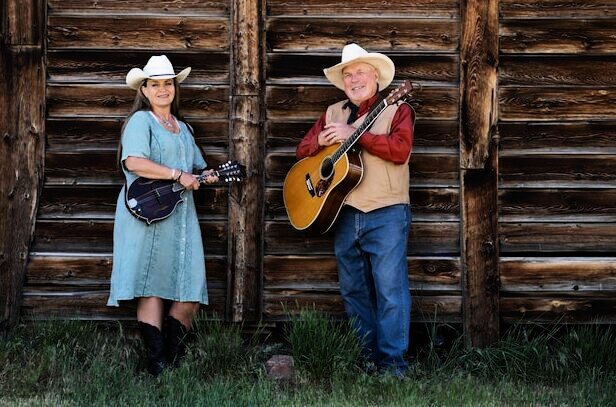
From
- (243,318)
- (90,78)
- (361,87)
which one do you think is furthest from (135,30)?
(243,318)

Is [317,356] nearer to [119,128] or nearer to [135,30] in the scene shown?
[119,128]

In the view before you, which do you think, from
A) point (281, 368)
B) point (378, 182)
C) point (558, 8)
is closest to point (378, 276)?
point (378, 182)

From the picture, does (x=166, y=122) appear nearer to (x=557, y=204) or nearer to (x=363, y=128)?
(x=363, y=128)

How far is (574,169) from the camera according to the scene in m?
6.22

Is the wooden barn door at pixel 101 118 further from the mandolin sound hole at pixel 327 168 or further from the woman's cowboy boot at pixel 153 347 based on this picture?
the mandolin sound hole at pixel 327 168

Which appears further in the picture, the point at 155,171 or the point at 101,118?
the point at 101,118

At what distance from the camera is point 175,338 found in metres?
5.79

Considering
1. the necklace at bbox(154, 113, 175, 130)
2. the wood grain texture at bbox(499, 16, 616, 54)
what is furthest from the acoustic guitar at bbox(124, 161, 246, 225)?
the wood grain texture at bbox(499, 16, 616, 54)

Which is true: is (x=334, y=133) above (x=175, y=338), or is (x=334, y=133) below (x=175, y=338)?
above

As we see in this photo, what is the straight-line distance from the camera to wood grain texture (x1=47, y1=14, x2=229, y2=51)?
6.19 m

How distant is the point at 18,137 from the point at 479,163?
3.09 meters

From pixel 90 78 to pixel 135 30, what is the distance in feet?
1.45

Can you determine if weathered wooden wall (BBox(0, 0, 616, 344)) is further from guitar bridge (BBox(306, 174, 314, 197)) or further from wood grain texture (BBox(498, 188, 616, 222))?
guitar bridge (BBox(306, 174, 314, 197))

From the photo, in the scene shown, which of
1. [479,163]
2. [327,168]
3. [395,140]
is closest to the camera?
[395,140]
